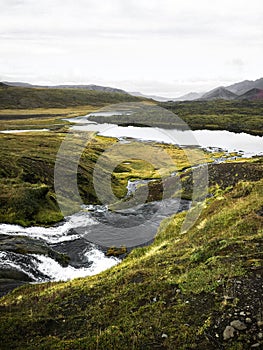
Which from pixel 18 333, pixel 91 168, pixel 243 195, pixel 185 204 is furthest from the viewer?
pixel 91 168

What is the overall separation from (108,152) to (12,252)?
8145 centimetres

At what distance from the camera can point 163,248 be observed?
2806cm

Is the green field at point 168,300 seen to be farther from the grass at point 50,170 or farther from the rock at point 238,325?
the grass at point 50,170

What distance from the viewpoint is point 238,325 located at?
12977 mm

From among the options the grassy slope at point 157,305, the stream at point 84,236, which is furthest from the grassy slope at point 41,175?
the grassy slope at point 157,305

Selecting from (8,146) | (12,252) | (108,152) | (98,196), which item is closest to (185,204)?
(98,196)

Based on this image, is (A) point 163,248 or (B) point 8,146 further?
(B) point 8,146

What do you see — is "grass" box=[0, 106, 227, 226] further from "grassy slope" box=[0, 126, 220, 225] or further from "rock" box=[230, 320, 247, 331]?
"rock" box=[230, 320, 247, 331]

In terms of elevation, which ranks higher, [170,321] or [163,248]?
[170,321]

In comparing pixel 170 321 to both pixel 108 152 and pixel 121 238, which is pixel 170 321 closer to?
pixel 121 238

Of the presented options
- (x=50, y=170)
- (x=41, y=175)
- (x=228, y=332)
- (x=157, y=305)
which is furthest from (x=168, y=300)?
(x=50, y=170)

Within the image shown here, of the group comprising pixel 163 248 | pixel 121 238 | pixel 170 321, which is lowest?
pixel 121 238

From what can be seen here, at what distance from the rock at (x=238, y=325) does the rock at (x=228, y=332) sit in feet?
0.51

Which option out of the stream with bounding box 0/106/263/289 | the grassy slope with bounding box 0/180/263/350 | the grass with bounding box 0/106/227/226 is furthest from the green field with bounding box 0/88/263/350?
the grass with bounding box 0/106/227/226
